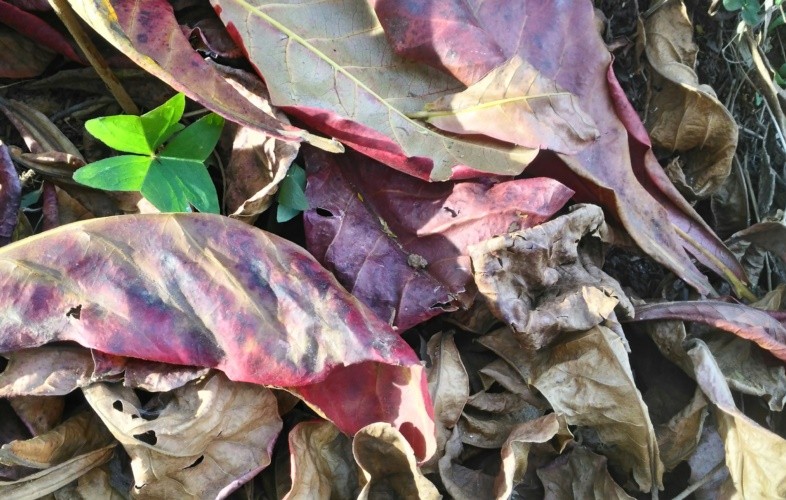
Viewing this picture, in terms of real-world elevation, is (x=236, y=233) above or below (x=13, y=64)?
below

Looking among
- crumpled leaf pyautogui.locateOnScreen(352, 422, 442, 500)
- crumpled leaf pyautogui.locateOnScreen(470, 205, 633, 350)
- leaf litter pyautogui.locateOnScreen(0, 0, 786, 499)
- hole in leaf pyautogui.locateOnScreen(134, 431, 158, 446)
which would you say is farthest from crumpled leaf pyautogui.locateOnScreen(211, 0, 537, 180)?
hole in leaf pyautogui.locateOnScreen(134, 431, 158, 446)

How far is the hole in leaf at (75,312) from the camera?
0.92 meters

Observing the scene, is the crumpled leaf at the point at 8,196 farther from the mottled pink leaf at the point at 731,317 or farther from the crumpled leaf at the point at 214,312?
the mottled pink leaf at the point at 731,317

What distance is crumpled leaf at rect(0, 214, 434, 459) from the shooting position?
0.92 meters

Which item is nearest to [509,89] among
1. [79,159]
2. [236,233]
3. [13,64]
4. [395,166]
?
[395,166]

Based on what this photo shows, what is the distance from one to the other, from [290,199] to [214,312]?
0.68 ft

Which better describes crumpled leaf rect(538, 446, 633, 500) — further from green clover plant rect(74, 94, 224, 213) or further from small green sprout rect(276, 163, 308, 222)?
green clover plant rect(74, 94, 224, 213)

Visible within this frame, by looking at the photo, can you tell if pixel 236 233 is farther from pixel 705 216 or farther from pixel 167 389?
pixel 705 216

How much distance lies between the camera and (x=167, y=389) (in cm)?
94

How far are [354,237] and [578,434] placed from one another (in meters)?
0.47

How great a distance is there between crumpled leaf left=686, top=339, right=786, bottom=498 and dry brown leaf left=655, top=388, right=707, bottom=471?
3 centimetres

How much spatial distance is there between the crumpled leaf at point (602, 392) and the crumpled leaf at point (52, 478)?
2.13 ft

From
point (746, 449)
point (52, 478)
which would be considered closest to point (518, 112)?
point (746, 449)

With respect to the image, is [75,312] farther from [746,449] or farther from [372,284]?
[746,449]
